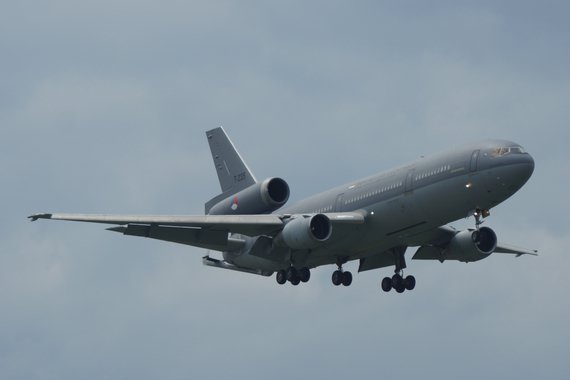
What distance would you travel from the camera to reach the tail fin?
69750 mm

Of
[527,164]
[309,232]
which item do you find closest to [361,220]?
[309,232]

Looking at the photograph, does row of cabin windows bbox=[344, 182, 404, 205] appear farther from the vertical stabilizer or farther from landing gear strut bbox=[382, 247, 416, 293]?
the vertical stabilizer

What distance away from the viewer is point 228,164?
234 feet

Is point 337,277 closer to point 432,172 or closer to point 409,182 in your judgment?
point 409,182

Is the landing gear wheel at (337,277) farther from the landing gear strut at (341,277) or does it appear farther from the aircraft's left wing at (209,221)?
the aircraft's left wing at (209,221)

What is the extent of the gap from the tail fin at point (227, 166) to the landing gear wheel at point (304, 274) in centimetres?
741

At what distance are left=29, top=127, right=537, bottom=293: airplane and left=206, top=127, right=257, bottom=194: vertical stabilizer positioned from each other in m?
0.60

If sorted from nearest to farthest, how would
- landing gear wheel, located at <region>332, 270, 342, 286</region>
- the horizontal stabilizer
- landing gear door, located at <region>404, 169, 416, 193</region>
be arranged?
landing gear door, located at <region>404, 169, 416, 193</region>
landing gear wheel, located at <region>332, 270, 342, 286</region>
the horizontal stabilizer

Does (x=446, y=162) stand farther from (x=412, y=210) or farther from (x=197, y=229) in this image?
(x=197, y=229)

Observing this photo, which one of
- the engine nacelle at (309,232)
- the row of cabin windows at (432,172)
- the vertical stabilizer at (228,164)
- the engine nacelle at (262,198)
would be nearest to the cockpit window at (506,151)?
the row of cabin windows at (432,172)

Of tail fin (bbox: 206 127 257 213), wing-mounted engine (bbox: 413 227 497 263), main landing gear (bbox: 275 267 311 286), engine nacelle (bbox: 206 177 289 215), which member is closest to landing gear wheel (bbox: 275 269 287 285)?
main landing gear (bbox: 275 267 311 286)

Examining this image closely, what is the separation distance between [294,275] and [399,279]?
218 inches

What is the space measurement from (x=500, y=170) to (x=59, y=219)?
1926 centimetres

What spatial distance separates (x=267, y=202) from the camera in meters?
63.8
